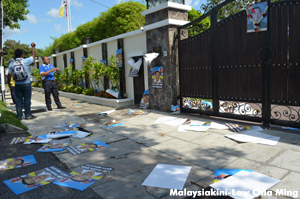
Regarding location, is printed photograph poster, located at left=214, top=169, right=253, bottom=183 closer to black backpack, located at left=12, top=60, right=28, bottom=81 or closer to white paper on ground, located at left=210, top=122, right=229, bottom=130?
white paper on ground, located at left=210, top=122, right=229, bottom=130

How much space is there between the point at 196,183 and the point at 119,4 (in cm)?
1774

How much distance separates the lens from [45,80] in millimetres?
9117

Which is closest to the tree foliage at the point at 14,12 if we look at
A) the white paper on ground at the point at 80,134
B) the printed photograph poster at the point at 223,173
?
the white paper on ground at the point at 80,134

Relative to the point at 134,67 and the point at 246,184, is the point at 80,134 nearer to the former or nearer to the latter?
the point at 246,184

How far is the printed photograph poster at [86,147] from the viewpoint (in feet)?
15.1

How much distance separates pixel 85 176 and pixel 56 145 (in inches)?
72.1

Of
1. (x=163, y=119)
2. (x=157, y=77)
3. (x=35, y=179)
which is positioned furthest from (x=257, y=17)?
(x=35, y=179)

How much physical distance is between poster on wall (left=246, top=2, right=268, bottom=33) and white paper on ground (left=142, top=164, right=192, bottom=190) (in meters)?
3.87

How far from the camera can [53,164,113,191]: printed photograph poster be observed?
3.22 meters

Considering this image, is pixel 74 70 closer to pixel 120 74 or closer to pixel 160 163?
pixel 120 74

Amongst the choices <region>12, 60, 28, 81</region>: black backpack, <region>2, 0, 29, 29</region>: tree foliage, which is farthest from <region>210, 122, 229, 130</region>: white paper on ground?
<region>2, 0, 29, 29</region>: tree foliage

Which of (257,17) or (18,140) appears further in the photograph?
(257,17)

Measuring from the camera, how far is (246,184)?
301 centimetres

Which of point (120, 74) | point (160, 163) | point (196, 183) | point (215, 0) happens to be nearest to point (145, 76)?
point (120, 74)
